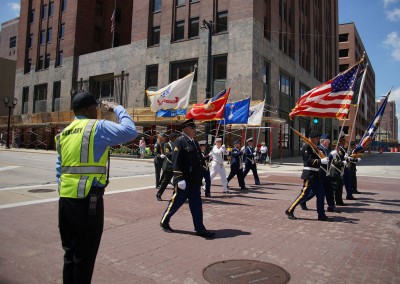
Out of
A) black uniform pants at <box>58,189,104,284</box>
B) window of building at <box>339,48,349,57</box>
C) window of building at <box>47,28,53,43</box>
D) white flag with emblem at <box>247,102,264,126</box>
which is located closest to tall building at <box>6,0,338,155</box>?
window of building at <box>47,28,53,43</box>

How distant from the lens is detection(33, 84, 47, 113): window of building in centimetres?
4397

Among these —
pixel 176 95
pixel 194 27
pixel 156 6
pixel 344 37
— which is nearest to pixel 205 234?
pixel 176 95

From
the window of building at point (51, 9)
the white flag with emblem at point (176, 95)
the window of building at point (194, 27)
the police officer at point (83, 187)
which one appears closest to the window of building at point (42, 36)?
the window of building at point (51, 9)

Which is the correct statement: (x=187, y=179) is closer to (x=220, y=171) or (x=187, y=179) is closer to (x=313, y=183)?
(x=313, y=183)

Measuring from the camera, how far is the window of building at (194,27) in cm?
3062

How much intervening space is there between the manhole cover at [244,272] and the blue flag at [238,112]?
9649 mm

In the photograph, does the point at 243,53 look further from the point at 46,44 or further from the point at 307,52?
the point at 46,44

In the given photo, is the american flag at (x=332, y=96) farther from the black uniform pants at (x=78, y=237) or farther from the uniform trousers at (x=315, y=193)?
the black uniform pants at (x=78, y=237)

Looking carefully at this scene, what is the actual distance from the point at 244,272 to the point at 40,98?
4694 cm

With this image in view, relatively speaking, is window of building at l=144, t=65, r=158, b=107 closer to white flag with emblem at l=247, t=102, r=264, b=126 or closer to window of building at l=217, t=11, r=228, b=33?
window of building at l=217, t=11, r=228, b=33

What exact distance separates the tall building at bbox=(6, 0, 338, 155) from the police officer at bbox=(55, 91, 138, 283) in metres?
17.5

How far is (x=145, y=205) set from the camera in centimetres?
826

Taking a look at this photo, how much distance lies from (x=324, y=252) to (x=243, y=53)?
24.3 meters

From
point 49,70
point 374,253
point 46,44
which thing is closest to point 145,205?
point 374,253
